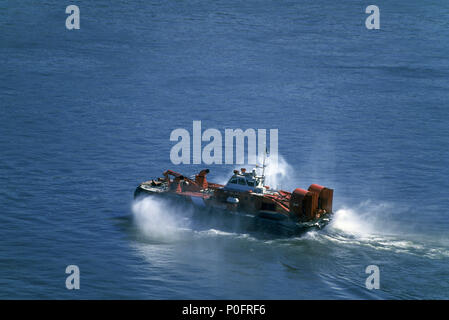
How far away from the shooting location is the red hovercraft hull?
59.1 meters

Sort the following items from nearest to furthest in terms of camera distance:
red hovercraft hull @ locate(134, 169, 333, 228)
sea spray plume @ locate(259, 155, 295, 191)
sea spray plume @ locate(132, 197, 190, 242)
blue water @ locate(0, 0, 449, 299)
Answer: blue water @ locate(0, 0, 449, 299)
red hovercraft hull @ locate(134, 169, 333, 228)
sea spray plume @ locate(132, 197, 190, 242)
sea spray plume @ locate(259, 155, 295, 191)

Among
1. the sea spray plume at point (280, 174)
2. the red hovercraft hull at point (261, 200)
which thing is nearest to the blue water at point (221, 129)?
the sea spray plume at point (280, 174)

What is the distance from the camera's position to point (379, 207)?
69.9m

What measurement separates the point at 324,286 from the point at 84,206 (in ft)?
87.4

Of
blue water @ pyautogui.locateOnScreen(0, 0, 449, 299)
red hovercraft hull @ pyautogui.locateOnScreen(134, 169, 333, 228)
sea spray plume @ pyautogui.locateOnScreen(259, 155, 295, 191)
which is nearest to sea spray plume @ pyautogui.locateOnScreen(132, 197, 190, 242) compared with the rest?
blue water @ pyautogui.locateOnScreen(0, 0, 449, 299)

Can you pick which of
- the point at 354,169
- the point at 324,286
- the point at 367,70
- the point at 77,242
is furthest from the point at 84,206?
the point at 367,70

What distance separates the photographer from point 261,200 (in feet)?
199

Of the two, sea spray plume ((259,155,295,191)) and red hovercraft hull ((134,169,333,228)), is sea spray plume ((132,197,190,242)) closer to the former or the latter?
red hovercraft hull ((134,169,333,228))

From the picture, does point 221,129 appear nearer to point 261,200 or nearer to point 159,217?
point 159,217

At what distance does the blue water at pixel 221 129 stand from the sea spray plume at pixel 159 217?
15cm

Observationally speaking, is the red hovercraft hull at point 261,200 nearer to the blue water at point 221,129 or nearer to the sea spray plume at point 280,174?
the blue water at point 221,129

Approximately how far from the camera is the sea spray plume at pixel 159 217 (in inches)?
2416

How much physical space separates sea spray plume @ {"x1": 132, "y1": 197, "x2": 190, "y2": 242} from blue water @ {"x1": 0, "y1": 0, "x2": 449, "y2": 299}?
→ 0.15 meters
